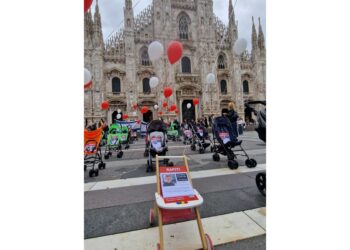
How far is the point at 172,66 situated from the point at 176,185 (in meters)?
22.4

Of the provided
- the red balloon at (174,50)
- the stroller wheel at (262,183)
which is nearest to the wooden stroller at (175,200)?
the stroller wheel at (262,183)

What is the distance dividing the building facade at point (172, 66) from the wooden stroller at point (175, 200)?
19.6 m

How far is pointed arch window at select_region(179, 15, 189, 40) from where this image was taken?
2473 centimetres

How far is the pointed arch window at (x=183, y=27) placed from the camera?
974 inches

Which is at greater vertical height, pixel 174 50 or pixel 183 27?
pixel 183 27

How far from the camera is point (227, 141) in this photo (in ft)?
14.9

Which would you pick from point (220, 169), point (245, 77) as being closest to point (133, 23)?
point (245, 77)

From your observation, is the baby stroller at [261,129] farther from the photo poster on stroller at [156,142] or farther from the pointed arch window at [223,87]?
the pointed arch window at [223,87]

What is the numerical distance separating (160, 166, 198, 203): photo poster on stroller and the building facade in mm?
19601

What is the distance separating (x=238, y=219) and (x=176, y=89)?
2211 centimetres

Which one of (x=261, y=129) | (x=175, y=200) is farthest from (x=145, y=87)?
(x=175, y=200)

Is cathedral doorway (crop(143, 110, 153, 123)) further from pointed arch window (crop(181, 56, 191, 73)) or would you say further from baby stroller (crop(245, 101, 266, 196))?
baby stroller (crop(245, 101, 266, 196))

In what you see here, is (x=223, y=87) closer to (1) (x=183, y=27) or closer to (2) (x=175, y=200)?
(1) (x=183, y=27)

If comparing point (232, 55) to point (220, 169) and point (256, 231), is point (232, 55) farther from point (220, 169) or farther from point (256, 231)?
point (256, 231)
